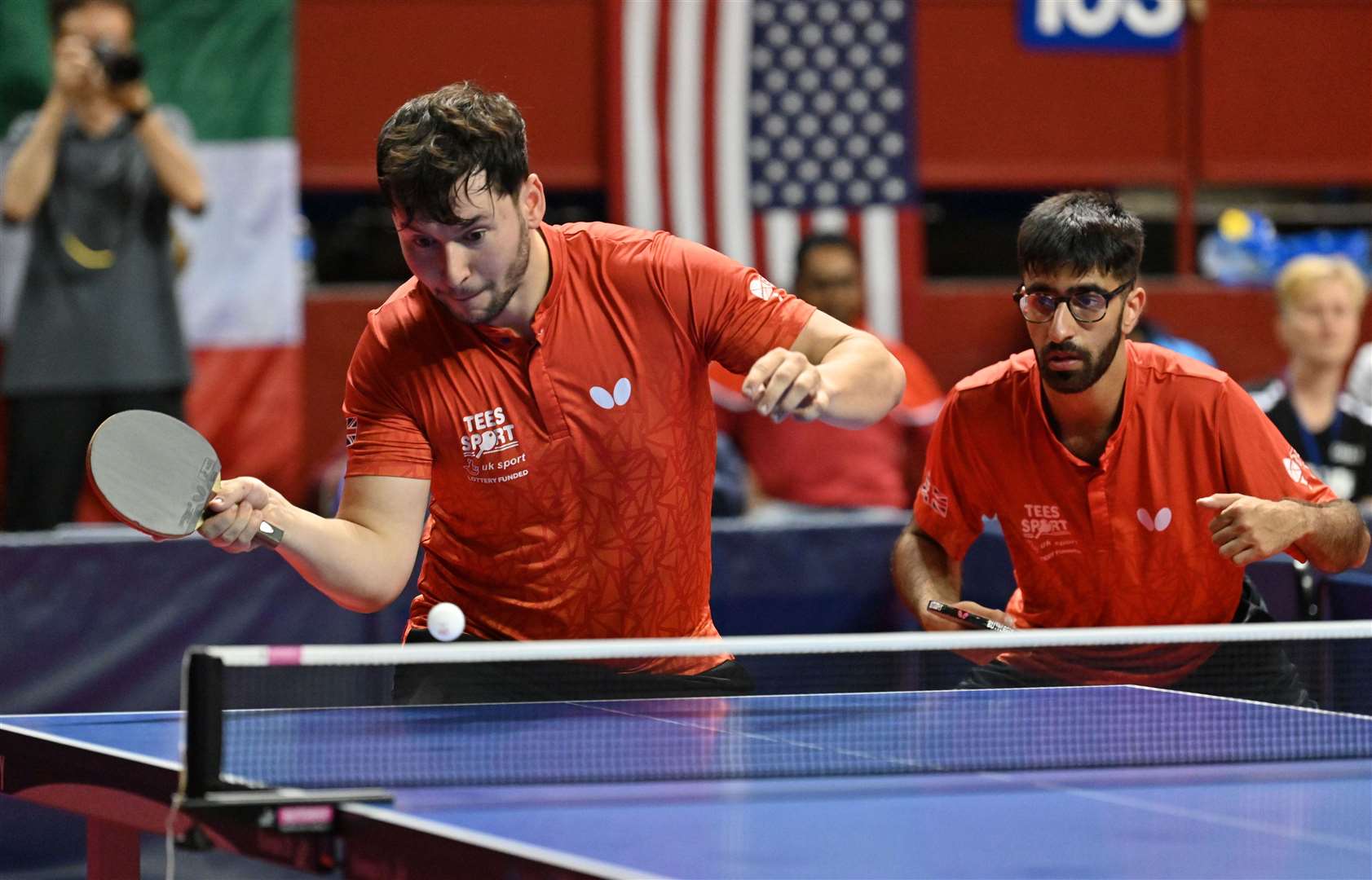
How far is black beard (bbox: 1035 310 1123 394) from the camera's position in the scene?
393cm

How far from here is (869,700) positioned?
3.66 metres

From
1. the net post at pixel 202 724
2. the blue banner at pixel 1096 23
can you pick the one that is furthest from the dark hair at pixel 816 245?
the net post at pixel 202 724

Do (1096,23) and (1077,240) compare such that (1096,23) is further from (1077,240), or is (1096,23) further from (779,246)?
(1077,240)

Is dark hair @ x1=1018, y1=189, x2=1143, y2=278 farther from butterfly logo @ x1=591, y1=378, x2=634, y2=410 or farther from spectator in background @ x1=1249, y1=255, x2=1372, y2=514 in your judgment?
spectator in background @ x1=1249, y1=255, x2=1372, y2=514

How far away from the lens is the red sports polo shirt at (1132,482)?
404cm

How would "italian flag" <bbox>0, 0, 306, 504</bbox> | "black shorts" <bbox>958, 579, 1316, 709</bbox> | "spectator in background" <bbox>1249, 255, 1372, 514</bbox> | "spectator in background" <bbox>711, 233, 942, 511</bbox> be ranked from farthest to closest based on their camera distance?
"italian flag" <bbox>0, 0, 306, 504</bbox> → "spectator in background" <bbox>711, 233, 942, 511</bbox> → "spectator in background" <bbox>1249, 255, 1372, 514</bbox> → "black shorts" <bbox>958, 579, 1316, 709</bbox>

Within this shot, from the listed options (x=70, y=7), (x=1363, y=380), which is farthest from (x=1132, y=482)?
(x=70, y=7)

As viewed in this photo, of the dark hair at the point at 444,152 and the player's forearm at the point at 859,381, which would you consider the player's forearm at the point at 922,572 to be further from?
the dark hair at the point at 444,152

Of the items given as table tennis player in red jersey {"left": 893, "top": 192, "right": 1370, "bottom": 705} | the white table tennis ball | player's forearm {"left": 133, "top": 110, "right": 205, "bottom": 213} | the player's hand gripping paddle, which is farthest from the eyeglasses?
player's forearm {"left": 133, "top": 110, "right": 205, "bottom": 213}

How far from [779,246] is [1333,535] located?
5313 mm

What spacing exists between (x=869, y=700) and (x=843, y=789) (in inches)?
32.8

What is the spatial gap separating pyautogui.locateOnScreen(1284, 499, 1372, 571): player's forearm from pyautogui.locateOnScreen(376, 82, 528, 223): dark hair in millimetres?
1674

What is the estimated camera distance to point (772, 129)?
9.12 m

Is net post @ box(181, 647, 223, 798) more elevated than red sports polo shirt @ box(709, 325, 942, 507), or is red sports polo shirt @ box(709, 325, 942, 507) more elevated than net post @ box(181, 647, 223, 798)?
net post @ box(181, 647, 223, 798)
